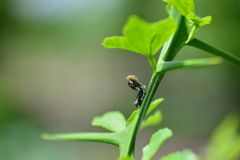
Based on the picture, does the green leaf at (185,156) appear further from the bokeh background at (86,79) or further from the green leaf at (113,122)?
the bokeh background at (86,79)

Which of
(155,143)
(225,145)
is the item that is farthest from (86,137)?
(225,145)

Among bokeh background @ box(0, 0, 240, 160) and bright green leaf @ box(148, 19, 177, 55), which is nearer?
bright green leaf @ box(148, 19, 177, 55)

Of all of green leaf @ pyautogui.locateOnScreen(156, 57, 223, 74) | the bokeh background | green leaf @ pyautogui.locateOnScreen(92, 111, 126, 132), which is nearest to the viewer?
green leaf @ pyautogui.locateOnScreen(156, 57, 223, 74)

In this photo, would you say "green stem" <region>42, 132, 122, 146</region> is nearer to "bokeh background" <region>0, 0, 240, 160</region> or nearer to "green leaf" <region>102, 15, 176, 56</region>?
"green leaf" <region>102, 15, 176, 56</region>

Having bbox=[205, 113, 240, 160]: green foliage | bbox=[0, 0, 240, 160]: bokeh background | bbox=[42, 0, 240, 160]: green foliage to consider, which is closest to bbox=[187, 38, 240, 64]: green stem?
bbox=[42, 0, 240, 160]: green foliage

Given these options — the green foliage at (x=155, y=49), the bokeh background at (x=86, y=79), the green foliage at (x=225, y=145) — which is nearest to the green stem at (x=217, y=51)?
the green foliage at (x=155, y=49)

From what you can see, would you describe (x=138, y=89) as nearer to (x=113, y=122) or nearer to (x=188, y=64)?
(x=113, y=122)
